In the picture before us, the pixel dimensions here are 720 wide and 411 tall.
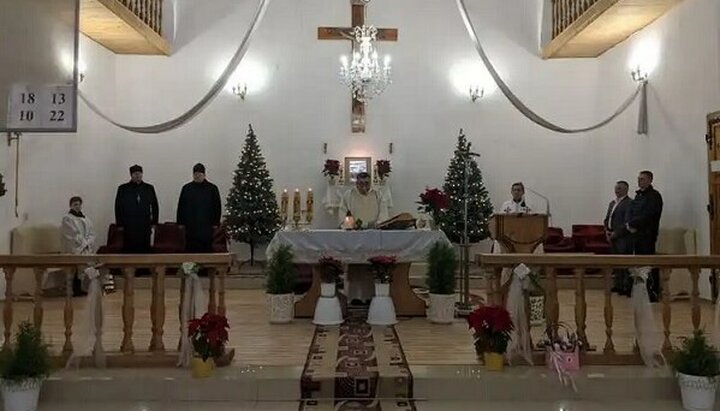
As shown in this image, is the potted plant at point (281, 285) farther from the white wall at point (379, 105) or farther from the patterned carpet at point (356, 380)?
the white wall at point (379, 105)

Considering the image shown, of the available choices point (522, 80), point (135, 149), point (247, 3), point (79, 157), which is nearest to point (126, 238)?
point (79, 157)

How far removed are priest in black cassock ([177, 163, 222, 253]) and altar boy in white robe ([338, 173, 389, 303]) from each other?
66.6 inches

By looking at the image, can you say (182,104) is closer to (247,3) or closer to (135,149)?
(135,149)

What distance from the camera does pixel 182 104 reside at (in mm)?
11680

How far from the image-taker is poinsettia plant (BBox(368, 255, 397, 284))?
6402mm

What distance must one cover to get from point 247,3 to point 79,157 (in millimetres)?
3972

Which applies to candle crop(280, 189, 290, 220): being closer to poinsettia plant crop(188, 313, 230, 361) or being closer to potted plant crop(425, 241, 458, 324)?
potted plant crop(425, 241, 458, 324)

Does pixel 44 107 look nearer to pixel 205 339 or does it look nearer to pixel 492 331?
pixel 205 339

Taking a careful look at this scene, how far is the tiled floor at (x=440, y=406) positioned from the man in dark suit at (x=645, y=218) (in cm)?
383

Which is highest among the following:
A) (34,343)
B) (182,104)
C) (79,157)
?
(182,104)

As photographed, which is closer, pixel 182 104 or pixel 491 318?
pixel 491 318

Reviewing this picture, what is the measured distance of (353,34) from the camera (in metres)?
10.6

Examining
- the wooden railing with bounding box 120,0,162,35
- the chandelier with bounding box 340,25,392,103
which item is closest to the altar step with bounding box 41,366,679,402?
the chandelier with bounding box 340,25,392,103

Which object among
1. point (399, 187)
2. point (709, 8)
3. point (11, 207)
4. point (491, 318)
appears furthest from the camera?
point (399, 187)
